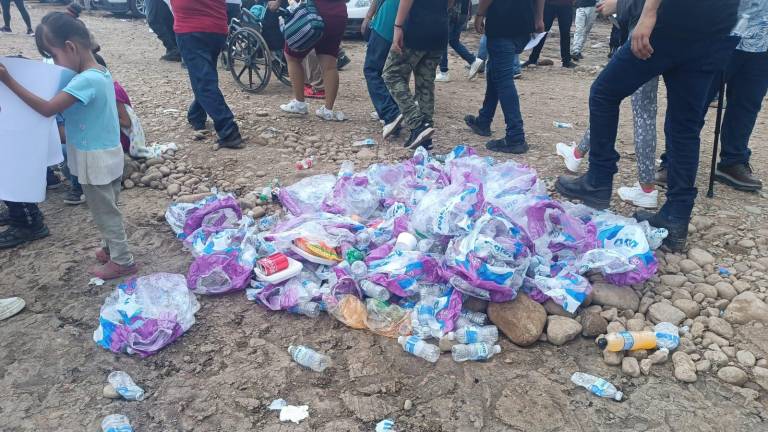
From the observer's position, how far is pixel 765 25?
344 cm

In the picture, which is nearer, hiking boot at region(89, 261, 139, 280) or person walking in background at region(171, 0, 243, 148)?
hiking boot at region(89, 261, 139, 280)

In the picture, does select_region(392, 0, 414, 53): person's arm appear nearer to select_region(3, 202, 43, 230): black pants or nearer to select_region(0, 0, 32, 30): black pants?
select_region(3, 202, 43, 230): black pants

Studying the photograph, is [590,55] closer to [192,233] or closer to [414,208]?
[414,208]

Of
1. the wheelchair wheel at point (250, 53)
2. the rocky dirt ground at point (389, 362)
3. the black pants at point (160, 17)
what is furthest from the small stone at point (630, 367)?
the black pants at point (160, 17)

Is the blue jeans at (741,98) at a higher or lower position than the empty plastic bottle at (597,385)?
higher

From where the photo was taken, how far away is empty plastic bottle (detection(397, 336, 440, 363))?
8.14 ft

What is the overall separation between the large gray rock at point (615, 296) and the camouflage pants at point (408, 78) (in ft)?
7.72

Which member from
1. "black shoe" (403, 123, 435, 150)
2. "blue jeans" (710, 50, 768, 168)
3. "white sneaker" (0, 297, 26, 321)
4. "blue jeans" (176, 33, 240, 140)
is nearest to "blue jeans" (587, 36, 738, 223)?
"blue jeans" (710, 50, 768, 168)

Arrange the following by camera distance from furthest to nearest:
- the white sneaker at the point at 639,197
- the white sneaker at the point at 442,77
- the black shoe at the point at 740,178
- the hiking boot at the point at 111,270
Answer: the white sneaker at the point at 442,77 → the black shoe at the point at 740,178 → the white sneaker at the point at 639,197 → the hiking boot at the point at 111,270

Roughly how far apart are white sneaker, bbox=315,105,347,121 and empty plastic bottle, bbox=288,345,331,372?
11.0 ft

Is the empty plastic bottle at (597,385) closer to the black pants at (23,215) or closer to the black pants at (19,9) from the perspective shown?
the black pants at (23,215)

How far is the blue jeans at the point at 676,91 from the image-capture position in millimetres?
2758

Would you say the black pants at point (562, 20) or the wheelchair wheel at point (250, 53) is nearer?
the wheelchair wheel at point (250, 53)

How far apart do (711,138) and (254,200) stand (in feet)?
13.8
